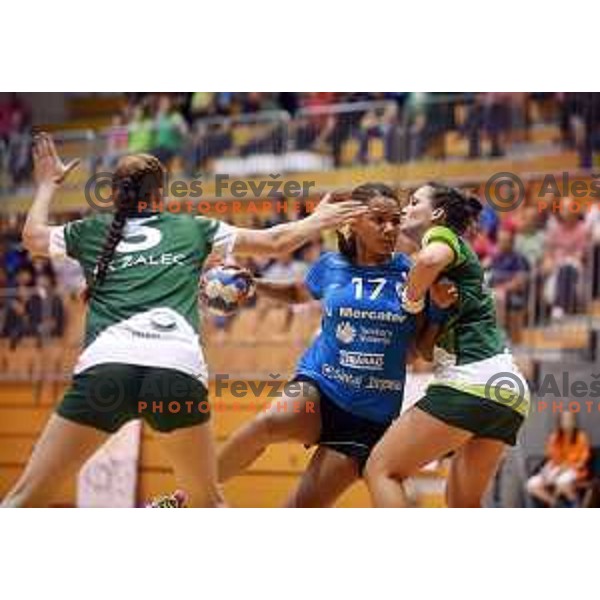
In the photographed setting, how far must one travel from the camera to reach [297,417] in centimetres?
662

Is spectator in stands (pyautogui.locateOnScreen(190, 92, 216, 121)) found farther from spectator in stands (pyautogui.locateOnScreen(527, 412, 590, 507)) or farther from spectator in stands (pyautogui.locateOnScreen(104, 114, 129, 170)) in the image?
spectator in stands (pyautogui.locateOnScreen(527, 412, 590, 507))

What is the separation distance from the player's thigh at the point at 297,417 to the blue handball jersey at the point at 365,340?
0.23ft

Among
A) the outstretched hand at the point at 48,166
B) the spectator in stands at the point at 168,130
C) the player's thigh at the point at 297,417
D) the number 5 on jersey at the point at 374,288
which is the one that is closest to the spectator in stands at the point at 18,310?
the spectator in stands at the point at 168,130

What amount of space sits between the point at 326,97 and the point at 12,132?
2.17 m

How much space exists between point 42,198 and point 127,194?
1.26 ft

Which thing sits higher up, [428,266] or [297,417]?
[428,266]

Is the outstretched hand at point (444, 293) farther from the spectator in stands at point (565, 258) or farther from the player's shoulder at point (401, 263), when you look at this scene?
the spectator in stands at point (565, 258)

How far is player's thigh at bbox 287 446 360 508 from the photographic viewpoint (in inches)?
261

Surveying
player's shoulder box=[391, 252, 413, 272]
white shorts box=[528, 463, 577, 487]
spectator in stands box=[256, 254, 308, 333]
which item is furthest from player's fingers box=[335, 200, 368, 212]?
white shorts box=[528, 463, 577, 487]

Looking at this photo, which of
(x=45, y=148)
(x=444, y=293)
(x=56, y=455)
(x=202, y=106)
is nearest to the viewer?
(x=56, y=455)

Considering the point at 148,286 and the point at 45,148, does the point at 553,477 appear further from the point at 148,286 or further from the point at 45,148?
the point at 45,148

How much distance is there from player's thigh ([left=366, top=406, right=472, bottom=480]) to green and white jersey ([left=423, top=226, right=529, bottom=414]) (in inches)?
7.3

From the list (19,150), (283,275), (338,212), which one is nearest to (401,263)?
(338,212)
